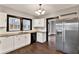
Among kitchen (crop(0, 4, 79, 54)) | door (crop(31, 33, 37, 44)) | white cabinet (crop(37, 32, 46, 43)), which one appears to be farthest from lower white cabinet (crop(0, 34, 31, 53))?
white cabinet (crop(37, 32, 46, 43))

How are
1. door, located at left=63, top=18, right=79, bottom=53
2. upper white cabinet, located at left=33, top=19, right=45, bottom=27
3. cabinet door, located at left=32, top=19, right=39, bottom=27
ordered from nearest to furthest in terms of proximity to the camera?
door, located at left=63, top=18, right=79, bottom=53
upper white cabinet, located at left=33, top=19, right=45, bottom=27
cabinet door, located at left=32, top=19, right=39, bottom=27

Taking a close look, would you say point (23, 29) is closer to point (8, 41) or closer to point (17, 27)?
point (17, 27)

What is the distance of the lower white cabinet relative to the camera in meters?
2.46

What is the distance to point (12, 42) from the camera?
2.79 metres

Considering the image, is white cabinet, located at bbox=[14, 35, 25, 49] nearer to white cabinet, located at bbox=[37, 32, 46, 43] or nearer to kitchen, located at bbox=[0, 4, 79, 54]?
kitchen, located at bbox=[0, 4, 79, 54]

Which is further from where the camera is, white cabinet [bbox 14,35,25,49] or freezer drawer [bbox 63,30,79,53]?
white cabinet [bbox 14,35,25,49]

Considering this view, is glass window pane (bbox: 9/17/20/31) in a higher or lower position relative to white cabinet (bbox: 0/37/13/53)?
higher

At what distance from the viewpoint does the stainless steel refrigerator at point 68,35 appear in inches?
91.0

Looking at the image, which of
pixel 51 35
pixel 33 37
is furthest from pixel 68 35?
pixel 51 35

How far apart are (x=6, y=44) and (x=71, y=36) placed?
7.03ft

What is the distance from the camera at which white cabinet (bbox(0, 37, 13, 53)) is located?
243cm

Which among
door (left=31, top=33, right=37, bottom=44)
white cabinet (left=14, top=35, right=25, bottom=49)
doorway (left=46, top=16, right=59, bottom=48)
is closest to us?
white cabinet (left=14, top=35, right=25, bottom=49)
